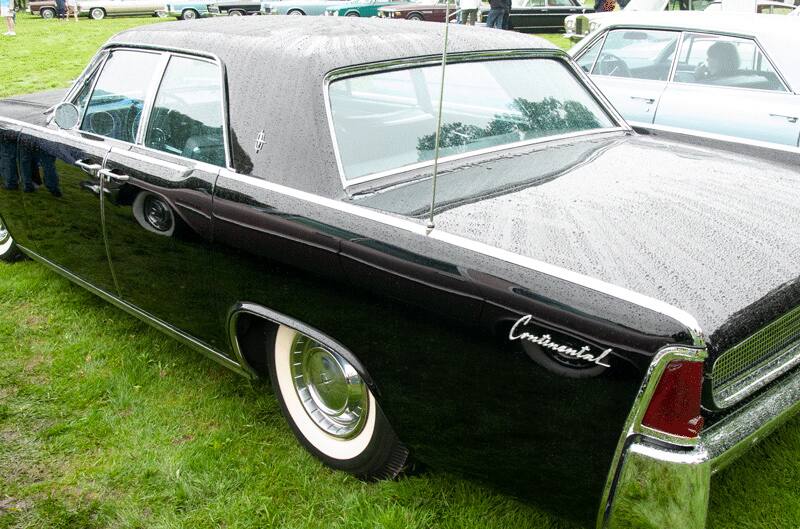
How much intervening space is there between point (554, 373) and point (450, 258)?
42cm

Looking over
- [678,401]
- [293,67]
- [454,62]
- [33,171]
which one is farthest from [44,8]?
[678,401]

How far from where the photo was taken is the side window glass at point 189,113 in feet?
9.63

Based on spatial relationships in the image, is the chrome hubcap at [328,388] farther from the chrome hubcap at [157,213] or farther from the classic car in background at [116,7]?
the classic car in background at [116,7]

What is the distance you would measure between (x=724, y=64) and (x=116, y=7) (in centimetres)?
2458

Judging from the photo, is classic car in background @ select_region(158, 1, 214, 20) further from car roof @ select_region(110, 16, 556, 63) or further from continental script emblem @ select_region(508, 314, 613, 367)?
continental script emblem @ select_region(508, 314, 613, 367)

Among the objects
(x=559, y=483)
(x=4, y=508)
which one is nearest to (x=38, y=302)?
(x=4, y=508)

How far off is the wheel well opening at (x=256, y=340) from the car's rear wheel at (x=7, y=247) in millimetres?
2584

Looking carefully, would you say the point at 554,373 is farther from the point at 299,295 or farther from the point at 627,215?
the point at 299,295

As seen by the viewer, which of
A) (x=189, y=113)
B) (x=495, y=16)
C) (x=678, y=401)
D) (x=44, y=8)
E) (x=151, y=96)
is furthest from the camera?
(x=44, y=8)

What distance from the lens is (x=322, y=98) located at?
265 cm

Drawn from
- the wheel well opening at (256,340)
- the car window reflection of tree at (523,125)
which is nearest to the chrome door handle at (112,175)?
the wheel well opening at (256,340)

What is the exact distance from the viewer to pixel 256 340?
295cm

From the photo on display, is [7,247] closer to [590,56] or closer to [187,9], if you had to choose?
[590,56]

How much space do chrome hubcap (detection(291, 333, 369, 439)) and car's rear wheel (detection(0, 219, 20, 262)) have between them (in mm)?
2844
